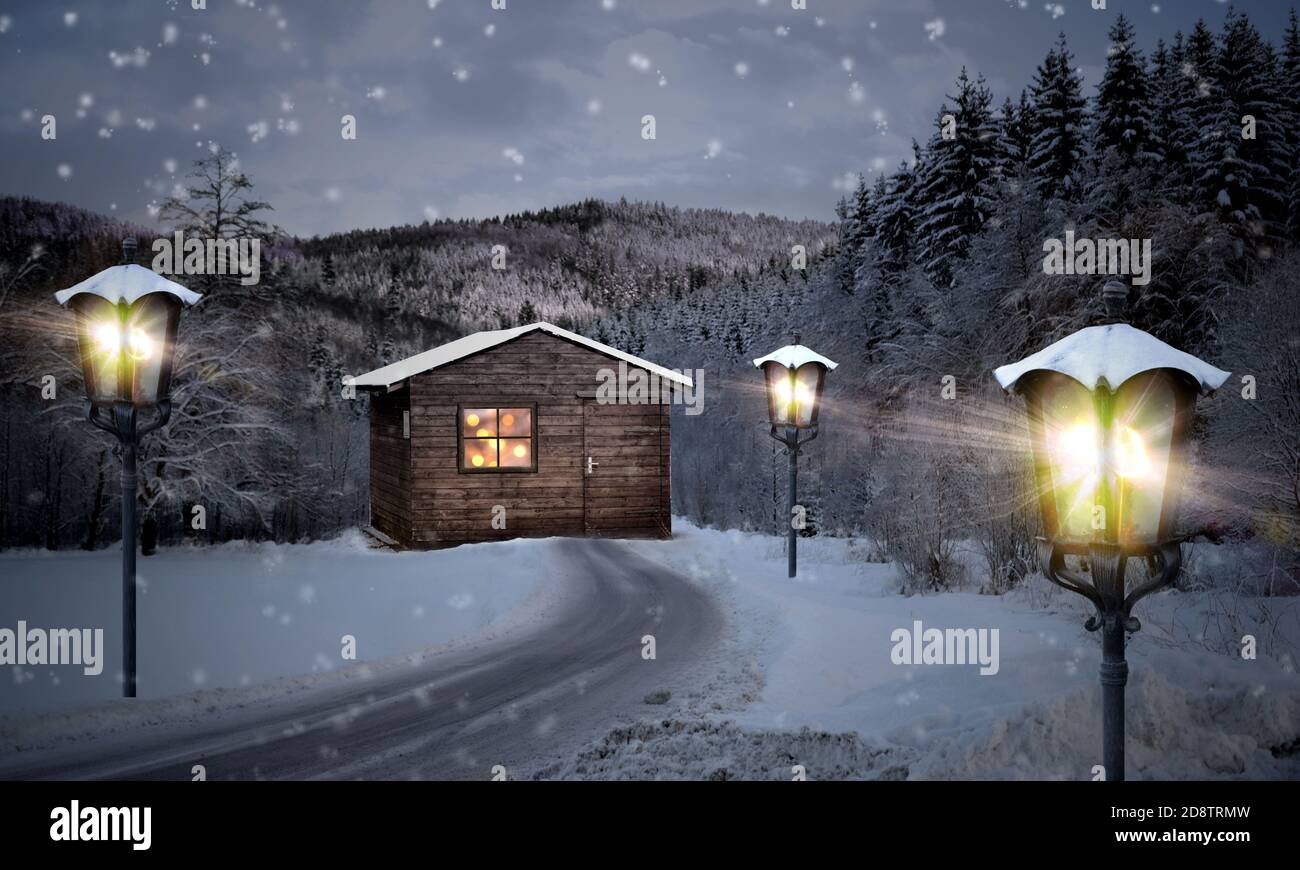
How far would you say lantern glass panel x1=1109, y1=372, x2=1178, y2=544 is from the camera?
159 inches

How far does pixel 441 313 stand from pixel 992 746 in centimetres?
8687

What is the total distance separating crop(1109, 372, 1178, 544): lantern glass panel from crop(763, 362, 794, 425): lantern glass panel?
28.1 feet

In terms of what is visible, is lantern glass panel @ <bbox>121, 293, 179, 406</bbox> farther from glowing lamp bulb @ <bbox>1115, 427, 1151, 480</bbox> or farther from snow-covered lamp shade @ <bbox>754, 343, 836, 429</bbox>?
snow-covered lamp shade @ <bbox>754, 343, 836, 429</bbox>

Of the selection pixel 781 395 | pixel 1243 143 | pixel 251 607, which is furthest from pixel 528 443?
pixel 1243 143

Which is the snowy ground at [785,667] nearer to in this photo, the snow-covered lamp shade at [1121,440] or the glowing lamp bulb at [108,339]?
the snow-covered lamp shade at [1121,440]

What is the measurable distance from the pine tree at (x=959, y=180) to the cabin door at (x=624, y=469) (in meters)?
15.3

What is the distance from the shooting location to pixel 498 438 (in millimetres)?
18531

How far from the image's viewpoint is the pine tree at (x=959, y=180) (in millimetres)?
27922

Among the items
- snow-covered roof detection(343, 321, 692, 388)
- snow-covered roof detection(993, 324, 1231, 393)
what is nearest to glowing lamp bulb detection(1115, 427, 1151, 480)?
snow-covered roof detection(993, 324, 1231, 393)

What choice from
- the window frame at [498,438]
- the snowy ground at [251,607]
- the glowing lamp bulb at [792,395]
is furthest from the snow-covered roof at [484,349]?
the glowing lamp bulb at [792,395]

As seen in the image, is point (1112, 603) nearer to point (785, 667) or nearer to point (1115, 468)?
point (1115, 468)

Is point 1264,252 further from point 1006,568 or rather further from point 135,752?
point 135,752

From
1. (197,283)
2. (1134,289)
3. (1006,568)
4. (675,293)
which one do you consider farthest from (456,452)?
(675,293)
